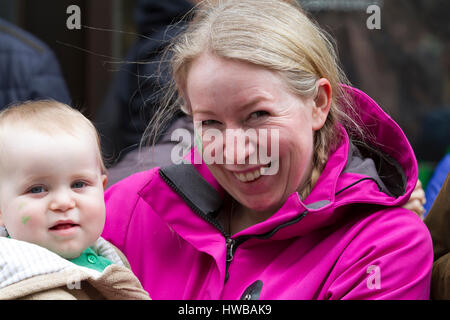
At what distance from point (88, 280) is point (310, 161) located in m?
0.72

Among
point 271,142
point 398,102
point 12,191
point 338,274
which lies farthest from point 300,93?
point 398,102

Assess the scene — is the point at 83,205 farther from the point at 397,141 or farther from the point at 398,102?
the point at 398,102

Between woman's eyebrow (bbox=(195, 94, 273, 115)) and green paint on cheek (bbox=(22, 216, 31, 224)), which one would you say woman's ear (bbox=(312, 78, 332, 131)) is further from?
green paint on cheek (bbox=(22, 216, 31, 224))

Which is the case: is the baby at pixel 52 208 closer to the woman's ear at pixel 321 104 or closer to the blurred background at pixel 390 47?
the woman's ear at pixel 321 104

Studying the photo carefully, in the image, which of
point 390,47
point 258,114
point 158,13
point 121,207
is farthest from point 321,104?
point 390,47

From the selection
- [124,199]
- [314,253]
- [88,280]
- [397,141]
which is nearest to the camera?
[88,280]

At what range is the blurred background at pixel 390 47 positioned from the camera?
13.7 ft

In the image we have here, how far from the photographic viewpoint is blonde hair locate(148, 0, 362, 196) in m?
1.92

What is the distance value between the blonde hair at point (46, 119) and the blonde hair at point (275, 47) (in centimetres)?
35

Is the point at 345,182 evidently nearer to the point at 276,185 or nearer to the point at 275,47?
the point at 276,185

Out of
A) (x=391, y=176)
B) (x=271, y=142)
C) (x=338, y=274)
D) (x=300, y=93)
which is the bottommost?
(x=338, y=274)

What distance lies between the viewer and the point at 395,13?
13.7ft
